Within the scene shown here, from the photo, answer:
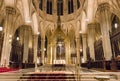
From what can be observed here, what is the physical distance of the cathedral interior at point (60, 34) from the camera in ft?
42.2

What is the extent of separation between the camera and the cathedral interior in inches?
506

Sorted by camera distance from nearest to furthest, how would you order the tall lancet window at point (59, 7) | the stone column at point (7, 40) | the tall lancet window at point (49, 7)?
the stone column at point (7, 40)
the tall lancet window at point (49, 7)
the tall lancet window at point (59, 7)

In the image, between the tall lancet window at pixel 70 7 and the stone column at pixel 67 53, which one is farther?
the tall lancet window at pixel 70 7

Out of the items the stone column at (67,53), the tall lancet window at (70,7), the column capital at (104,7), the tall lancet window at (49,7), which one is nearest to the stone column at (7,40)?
the column capital at (104,7)

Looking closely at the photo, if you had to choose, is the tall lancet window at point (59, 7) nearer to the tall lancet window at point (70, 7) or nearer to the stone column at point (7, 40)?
the tall lancet window at point (70, 7)

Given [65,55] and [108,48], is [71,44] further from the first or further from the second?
[108,48]

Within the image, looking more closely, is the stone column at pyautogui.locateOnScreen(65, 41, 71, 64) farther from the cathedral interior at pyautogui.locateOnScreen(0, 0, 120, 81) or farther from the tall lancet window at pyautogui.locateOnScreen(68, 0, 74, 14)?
the tall lancet window at pyautogui.locateOnScreen(68, 0, 74, 14)

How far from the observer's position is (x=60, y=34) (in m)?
17.6

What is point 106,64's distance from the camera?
10648 millimetres

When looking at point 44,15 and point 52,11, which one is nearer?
point 44,15

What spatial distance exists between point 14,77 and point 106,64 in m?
7.43

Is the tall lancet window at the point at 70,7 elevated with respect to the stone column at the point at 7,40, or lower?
elevated

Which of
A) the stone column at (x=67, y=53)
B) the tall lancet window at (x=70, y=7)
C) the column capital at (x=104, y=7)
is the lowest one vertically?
the stone column at (x=67, y=53)

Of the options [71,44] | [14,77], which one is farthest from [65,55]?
[14,77]
